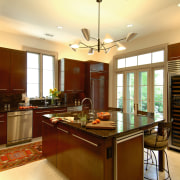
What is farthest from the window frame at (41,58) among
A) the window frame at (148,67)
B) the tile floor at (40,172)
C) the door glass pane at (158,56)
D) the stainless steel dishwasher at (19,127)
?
the door glass pane at (158,56)

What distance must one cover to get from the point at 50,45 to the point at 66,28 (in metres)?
1.42

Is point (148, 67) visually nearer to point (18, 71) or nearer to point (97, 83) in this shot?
point (97, 83)

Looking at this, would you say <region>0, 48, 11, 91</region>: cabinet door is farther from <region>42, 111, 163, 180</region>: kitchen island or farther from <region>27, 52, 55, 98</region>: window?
<region>42, 111, 163, 180</region>: kitchen island

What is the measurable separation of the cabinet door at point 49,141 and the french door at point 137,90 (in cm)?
313

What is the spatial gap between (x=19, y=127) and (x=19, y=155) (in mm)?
824

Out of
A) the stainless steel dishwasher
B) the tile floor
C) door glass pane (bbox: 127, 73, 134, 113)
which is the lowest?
the tile floor

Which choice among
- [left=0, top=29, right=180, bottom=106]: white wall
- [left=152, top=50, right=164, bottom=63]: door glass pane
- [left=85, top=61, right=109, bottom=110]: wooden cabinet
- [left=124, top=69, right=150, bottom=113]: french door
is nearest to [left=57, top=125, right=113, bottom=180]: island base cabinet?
[left=85, top=61, right=109, bottom=110]: wooden cabinet

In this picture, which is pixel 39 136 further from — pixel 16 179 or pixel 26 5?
pixel 26 5

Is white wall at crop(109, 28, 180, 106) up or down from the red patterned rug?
up

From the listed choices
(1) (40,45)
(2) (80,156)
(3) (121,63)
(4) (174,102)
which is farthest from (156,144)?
(1) (40,45)

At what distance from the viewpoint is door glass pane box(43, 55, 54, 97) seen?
5074 millimetres

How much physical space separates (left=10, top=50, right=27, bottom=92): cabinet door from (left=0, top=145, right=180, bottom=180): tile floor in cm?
223

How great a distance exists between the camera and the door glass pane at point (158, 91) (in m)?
4.26

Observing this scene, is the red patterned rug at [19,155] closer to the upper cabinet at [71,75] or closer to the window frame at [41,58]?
the window frame at [41,58]
